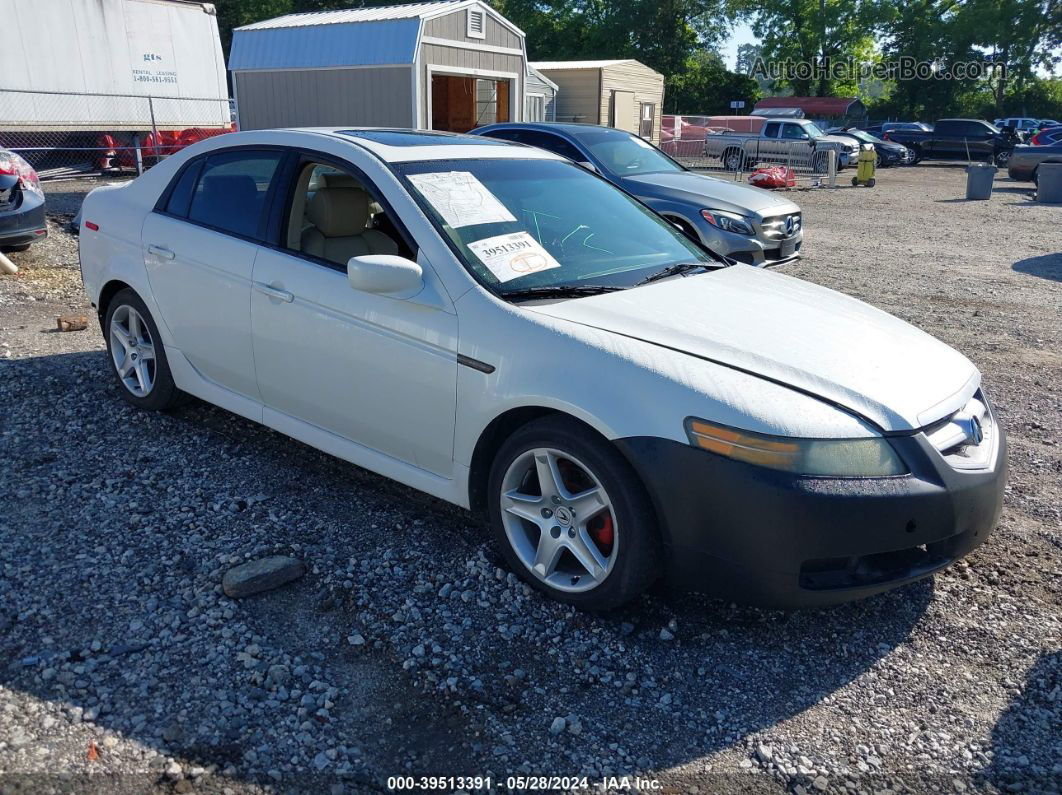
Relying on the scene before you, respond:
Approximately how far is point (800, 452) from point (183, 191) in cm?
353

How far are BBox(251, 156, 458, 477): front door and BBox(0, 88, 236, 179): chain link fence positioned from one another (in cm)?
1502

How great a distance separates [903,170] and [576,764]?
34.5 meters

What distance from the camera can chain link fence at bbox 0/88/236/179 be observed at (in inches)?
679

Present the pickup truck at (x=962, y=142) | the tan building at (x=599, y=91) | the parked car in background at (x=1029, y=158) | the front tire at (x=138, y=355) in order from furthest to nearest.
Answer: the pickup truck at (x=962, y=142), the tan building at (x=599, y=91), the parked car in background at (x=1029, y=158), the front tire at (x=138, y=355)

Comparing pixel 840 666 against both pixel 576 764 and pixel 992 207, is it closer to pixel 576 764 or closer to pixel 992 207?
pixel 576 764

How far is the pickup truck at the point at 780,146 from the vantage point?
25.2 metres

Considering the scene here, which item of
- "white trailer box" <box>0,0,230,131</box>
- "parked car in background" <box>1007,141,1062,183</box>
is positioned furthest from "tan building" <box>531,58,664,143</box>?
"parked car in background" <box>1007,141,1062,183</box>

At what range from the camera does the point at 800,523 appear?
9.07 ft

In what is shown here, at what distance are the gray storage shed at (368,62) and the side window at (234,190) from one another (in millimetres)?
14874

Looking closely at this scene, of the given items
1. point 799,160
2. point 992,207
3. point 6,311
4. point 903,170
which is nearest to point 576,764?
point 6,311

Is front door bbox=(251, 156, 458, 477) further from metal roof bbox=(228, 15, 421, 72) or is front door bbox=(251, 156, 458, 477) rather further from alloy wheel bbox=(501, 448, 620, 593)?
metal roof bbox=(228, 15, 421, 72)

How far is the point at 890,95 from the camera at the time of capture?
6209cm

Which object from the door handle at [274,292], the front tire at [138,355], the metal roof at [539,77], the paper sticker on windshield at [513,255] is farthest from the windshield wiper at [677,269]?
the metal roof at [539,77]

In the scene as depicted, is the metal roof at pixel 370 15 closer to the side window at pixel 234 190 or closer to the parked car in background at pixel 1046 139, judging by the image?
the side window at pixel 234 190
